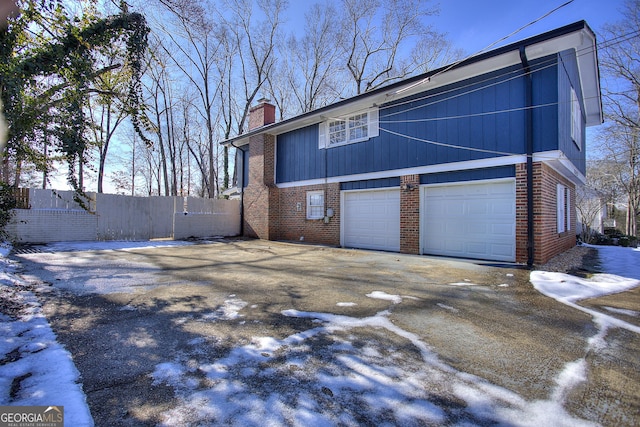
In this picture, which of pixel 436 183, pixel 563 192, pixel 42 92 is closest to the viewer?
pixel 42 92

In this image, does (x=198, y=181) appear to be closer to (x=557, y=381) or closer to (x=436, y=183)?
(x=436, y=183)

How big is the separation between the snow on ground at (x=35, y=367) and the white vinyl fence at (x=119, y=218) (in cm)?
631

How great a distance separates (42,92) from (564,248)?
488 inches

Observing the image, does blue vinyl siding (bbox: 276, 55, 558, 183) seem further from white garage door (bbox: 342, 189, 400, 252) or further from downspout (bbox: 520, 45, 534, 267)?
white garage door (bbox: 342, 189, 400, 252)

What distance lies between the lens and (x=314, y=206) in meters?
11.8

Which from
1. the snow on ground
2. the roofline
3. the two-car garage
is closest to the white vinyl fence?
the roofline

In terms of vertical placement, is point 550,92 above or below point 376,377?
above

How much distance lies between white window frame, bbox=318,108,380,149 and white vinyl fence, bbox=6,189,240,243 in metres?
5.89

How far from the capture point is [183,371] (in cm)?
228

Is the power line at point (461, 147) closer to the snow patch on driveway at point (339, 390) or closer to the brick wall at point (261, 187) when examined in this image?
the brick wall at point (261, 187)

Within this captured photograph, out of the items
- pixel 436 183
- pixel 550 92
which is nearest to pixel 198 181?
pixel 436 183

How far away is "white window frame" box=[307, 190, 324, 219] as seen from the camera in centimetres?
1148

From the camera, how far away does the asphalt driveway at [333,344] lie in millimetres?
1921

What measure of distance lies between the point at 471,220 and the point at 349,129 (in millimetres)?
4912
